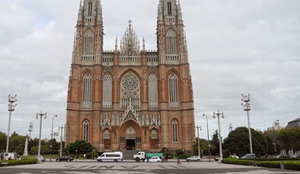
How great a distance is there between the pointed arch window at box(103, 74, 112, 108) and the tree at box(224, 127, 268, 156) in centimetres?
2908

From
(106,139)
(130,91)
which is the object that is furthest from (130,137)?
(130,91)

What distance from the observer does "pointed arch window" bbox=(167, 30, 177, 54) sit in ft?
228

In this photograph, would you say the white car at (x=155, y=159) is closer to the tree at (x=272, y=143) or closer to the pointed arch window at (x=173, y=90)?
the pointed arch window at (x=173, y=90)

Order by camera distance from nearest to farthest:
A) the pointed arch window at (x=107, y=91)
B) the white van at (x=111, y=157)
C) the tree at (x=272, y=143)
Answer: the white van at (x=111, y=157) < the pointed arch window at (x=107, y=91) < the tree at (x=272, y=143)

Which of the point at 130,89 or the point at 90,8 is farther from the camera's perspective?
the point at 90,8

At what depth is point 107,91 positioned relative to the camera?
220ft

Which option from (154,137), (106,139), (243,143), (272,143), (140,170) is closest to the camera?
(140,170)

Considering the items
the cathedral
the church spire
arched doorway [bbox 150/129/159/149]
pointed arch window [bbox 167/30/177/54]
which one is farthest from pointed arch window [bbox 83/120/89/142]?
pointed arch window [bbox 167/30/177/54]

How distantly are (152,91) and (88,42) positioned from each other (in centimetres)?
1979

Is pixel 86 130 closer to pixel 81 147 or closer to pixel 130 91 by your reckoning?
pixel 81 147

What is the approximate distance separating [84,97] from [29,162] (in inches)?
1256

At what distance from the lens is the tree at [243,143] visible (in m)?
63.5

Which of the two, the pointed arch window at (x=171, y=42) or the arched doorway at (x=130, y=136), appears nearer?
the arched doorway at (x=130, y=136)

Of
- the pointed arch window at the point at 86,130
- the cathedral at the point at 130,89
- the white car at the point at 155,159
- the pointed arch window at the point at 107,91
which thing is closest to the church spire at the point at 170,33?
the cathedral at the point at 130,89
